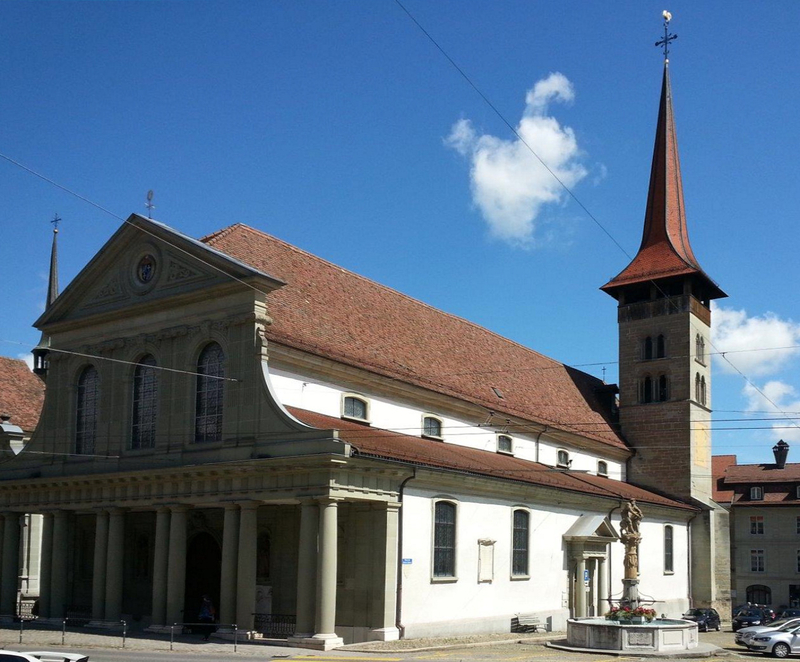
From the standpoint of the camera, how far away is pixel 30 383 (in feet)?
176

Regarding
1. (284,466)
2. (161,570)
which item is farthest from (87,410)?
(284,466)

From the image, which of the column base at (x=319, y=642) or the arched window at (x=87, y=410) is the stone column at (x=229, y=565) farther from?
the arched window at (x=87, y=410)

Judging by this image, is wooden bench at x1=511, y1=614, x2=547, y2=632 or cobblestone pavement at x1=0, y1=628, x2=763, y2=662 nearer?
cobblestone pavement at x1=0, y1=628, x2=763, y2=662

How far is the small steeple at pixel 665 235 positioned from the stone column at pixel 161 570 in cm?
3250

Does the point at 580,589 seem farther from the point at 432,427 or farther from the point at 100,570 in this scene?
the point at 100,570

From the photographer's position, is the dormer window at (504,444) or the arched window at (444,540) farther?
the dormer window at (504,444)

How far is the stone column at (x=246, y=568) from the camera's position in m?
29.3

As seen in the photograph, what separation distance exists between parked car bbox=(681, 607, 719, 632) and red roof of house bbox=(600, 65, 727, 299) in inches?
704

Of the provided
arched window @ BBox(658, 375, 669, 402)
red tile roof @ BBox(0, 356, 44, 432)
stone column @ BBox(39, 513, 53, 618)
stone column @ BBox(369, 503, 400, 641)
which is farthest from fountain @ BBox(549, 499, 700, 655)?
red tile roof @ BBox(0, 356, 44, 432)

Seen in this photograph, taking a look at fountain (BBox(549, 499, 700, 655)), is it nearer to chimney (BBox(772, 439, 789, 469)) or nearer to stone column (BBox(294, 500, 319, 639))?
stone column (BBox(294, 500, 319, 639))

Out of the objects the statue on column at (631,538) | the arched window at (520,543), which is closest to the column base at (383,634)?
the arched window at (520,543)

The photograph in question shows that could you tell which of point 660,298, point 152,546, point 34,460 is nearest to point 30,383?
point 34,460

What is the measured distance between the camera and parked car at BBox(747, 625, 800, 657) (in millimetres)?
31750

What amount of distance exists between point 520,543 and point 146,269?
16109 mm
